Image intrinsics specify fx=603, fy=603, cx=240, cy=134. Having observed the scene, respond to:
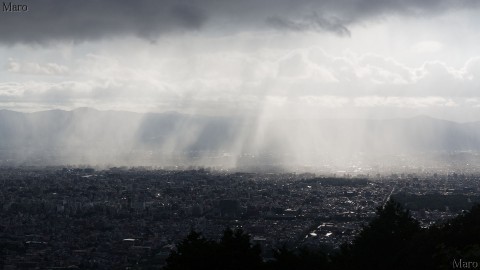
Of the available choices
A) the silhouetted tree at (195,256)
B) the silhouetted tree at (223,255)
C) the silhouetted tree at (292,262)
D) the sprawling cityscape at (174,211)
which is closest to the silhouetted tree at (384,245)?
the silhouetted tree at (292,262)

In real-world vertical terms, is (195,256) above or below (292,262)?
above

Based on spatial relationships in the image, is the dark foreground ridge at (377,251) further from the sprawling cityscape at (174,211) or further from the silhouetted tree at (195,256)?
the sprawling cityscape at (174,211)

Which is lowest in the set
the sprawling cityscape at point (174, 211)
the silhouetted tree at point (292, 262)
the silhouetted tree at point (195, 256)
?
the sprawling cityscape at point (174, 211)

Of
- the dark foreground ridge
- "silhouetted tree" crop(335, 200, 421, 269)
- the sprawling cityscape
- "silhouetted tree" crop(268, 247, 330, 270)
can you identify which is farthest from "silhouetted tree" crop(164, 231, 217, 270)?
the sprawling cityscape

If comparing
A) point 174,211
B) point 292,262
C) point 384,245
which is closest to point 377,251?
point 384,245

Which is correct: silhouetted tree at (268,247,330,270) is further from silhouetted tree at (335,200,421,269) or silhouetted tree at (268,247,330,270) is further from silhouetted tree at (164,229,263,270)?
silhouetted tree at (164,229,263,270)

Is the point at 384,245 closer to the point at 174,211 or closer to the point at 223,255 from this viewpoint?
the point at 223,255
